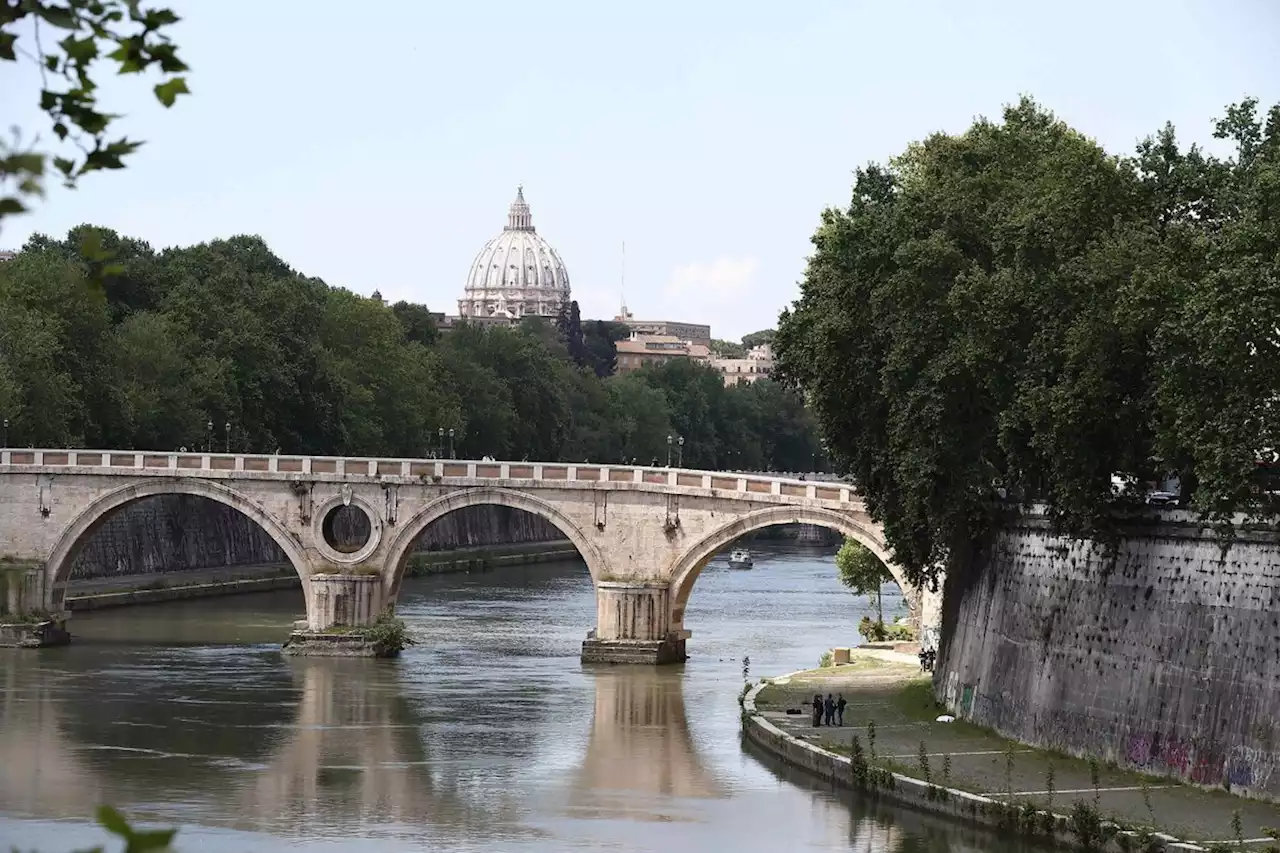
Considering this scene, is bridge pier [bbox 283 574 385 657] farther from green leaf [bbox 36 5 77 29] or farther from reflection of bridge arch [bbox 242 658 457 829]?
green leaf [bbox 36 5 77 29]

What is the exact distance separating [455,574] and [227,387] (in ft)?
45.0

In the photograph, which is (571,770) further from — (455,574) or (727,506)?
(455,574)

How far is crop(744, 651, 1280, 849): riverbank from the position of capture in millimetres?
33562

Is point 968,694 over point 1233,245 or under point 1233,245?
under

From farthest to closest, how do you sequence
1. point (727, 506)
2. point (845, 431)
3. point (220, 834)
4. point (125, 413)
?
point (125, 413) < point (727, 506) < point (845, 431) < point (220, 834)

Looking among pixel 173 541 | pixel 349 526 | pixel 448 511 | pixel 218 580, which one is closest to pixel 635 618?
pixel 448 511

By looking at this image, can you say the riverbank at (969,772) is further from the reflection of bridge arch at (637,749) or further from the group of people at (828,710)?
the reflection of bridge arch at (637,749)

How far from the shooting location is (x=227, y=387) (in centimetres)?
9375

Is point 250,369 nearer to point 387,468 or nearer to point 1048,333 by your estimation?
point 387,468

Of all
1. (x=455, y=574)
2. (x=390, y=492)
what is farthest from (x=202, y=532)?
(x=390, y=492)

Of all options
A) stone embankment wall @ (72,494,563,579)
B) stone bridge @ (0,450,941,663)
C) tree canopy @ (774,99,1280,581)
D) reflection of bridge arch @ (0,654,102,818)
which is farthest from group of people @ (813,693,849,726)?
stone embankment wall @ (72,494,563,579)

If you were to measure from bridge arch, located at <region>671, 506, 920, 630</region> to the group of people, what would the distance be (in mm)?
12548

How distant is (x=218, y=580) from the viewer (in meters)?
88.2

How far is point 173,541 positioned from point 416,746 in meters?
45.7
